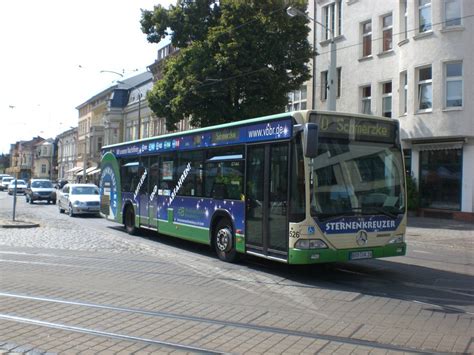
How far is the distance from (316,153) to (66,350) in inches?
185

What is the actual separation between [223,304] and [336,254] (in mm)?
2449

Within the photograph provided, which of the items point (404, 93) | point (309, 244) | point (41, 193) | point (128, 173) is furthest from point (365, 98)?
point (41, 193)

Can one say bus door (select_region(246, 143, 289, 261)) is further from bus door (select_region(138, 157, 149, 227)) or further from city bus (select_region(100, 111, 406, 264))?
bus door (select_region(138, 157, 149, 227))

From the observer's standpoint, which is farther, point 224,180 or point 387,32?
point 387,32

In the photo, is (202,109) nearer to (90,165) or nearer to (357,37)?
(357,37)

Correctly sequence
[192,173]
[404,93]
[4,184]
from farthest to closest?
[4,184] < [404,93] < [192,173]

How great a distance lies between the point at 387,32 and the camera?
27141 millimetres

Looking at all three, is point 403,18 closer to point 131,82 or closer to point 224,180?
point 224,180

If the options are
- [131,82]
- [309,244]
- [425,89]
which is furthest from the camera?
[131,82]

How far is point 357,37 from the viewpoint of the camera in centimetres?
2886

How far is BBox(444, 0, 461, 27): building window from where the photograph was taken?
22.9 metres

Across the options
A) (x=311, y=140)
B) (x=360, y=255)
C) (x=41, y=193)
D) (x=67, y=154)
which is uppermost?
(x=67, y=154)

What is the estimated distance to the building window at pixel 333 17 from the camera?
30.6 m

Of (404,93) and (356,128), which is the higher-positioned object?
(404,93)
